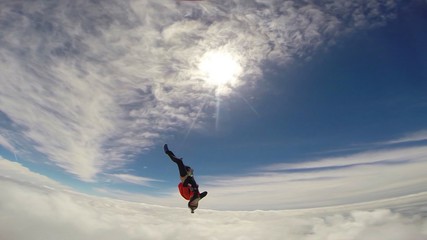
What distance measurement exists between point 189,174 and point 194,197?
106 cm

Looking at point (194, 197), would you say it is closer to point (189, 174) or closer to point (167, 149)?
point (189, 174)

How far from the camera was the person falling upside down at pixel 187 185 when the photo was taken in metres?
11.3

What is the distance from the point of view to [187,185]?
37.7 ft

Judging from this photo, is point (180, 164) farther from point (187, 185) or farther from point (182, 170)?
point (187, 185)

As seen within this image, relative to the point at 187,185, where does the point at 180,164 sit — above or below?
above

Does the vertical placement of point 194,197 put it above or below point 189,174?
below

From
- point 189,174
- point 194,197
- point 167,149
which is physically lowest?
point 194,197

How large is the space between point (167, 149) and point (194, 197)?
8.05 feet

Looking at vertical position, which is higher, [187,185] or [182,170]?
[182,170]

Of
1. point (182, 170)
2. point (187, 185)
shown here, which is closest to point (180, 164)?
point (182, 170)

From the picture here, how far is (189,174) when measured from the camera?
37.0 ft

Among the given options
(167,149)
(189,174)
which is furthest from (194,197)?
(167,149)

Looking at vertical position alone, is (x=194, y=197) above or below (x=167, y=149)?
below

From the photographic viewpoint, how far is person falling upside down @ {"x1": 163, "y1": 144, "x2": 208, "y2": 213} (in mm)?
11266
